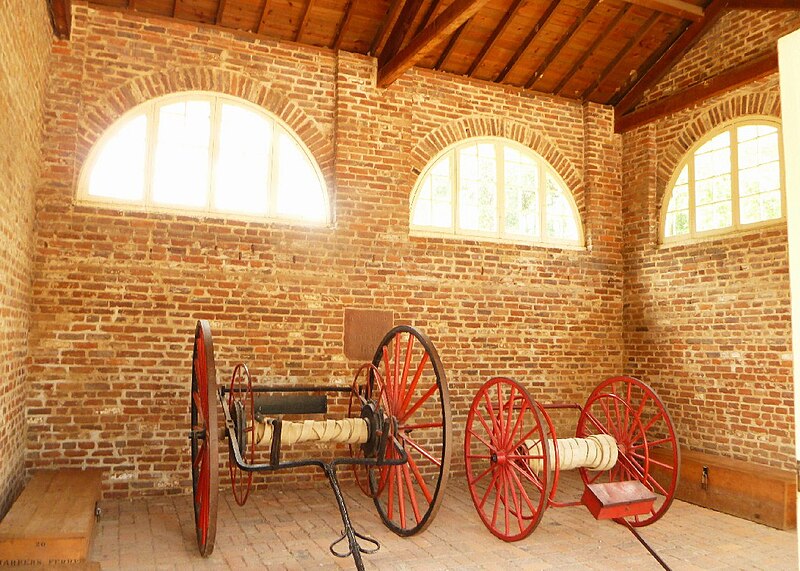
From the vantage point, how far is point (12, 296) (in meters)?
4.74

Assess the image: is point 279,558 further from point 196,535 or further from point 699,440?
point 699,440

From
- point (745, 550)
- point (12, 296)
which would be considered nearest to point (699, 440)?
point (745, 550)

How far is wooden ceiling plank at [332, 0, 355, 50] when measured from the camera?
6.38 metres

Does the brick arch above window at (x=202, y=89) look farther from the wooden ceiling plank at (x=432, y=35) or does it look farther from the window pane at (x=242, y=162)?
the wooden ceiling plank at (x=432, y=35)

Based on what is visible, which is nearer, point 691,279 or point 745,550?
point 745,550

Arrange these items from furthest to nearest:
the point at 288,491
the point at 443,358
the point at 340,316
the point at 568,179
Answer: the point at 568,179 < the point at 443,358 < the point at 340,316 < the point at 288,491

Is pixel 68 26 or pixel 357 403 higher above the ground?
pixel 68 26

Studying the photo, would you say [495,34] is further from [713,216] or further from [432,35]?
[713,216]

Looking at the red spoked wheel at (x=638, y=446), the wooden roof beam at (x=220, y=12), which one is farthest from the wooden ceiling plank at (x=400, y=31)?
the red spoked wheel at (x=638, y=446)

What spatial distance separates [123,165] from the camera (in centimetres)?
607

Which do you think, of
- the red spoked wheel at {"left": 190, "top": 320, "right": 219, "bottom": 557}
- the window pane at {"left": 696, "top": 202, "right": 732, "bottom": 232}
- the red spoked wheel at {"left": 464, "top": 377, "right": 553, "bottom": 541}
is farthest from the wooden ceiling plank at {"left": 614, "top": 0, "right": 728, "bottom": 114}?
the red spoked wheel at {"left": 190, "top": 320, "right": 219, "bottom": 557}

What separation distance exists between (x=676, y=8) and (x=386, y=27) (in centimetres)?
316

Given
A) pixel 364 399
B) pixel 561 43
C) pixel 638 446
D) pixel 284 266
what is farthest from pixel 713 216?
pixel 284 266

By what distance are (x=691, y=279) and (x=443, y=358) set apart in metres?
2.99
